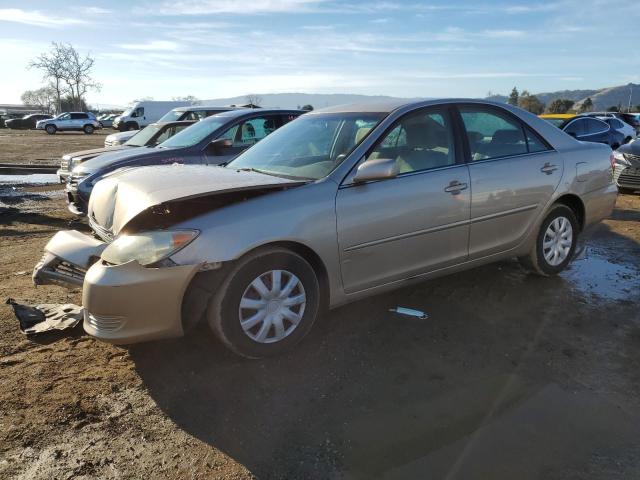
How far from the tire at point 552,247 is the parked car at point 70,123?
141ft

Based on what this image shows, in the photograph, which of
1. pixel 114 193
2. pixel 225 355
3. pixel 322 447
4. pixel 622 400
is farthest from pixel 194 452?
pixel 622 400

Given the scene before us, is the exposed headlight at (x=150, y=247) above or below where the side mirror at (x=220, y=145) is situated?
below

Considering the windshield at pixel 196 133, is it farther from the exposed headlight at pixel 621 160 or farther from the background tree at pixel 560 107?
the background tree at pixel 560 107

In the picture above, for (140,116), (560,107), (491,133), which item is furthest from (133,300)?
(560,107)

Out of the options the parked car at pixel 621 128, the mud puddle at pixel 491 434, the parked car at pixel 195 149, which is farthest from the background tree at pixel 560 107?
the mud puddle at pixel 491 434

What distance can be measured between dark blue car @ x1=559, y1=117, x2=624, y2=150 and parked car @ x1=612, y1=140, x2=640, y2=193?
19.8 feet

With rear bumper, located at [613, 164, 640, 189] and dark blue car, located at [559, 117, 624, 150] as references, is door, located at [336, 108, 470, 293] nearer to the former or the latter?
rear bumper, located at [613, 164, 640, 189]

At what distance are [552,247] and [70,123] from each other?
4383 cm

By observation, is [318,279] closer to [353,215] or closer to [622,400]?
[353,215]

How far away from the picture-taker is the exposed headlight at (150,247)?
297 centimetres

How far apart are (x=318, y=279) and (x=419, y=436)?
1.24 metres

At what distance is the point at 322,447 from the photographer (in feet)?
8.25

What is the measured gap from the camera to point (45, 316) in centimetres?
387

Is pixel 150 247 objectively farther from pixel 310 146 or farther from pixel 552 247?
pixel 552 247
